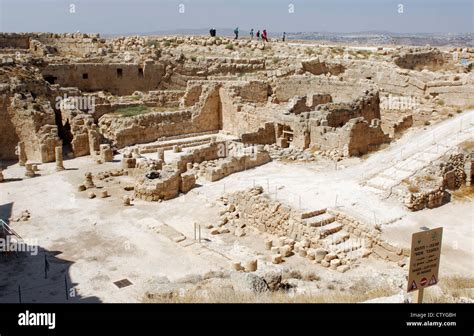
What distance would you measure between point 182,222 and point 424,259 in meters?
8.94

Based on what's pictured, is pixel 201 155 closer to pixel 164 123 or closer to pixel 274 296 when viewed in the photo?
pixel 164 123

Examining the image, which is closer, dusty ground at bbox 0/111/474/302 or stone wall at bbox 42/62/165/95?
dusty ground at bbox 0/111/474/302

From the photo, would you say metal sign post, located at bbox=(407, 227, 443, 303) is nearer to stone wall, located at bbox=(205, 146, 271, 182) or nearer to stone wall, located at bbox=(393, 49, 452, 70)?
stone wall, located at bbox=(205, 146, 271, 182)

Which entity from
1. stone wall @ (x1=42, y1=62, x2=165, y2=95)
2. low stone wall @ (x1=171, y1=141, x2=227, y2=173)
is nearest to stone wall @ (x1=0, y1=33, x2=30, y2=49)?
stone wall @ (x1=42, y1=62, x2=165, y2=95)

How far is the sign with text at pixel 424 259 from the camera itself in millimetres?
7395

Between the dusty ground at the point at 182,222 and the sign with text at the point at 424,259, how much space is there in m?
2.85

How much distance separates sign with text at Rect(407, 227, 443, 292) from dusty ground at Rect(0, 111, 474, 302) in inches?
112

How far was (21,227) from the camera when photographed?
579 inches

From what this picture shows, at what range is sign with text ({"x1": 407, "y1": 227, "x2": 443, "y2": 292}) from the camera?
7.39 meters

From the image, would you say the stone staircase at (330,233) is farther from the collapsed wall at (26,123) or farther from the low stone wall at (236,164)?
the collapsed wall at (26,123)

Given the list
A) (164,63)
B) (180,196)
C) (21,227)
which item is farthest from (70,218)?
(164,63)

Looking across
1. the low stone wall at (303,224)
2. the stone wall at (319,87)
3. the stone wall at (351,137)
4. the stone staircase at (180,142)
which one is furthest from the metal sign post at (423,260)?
the stone wall at (319,87)

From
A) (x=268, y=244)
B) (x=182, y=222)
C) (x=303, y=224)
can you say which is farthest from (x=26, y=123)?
(x=303, y=224)

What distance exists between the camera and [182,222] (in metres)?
15.4
